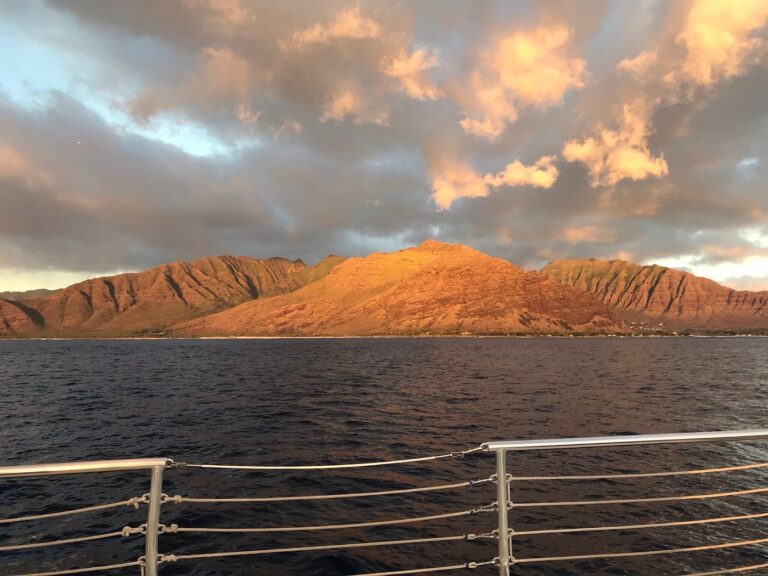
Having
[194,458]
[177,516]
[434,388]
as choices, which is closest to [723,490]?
[177,516]

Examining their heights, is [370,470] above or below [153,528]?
below

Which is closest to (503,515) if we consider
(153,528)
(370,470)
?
(153,528)

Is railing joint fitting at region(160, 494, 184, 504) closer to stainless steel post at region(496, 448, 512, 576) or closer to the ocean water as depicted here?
stainless steel post at region(496, 448, 512, 576)

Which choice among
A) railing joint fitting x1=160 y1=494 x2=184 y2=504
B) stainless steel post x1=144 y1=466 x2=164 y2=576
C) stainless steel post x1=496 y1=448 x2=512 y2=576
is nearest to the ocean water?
stainless steel post x1=496 y1=448 x2=512 y2=576

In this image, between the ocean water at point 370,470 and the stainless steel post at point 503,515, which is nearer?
the stainless steel post at point 503,515

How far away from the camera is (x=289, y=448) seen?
24766 millimetres

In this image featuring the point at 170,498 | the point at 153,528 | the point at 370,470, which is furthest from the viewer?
the point at 370,470

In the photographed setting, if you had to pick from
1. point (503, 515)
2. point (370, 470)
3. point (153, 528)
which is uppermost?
point (153, 528)

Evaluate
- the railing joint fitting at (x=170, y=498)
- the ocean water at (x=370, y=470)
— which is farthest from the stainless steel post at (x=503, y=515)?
the ocean water at (x=370, y=470)

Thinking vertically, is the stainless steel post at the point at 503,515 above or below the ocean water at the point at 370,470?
above

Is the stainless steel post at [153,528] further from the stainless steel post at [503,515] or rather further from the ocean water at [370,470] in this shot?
the ocean water at [370,470]

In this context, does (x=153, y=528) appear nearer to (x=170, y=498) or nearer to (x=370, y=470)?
(x=170, y=498)

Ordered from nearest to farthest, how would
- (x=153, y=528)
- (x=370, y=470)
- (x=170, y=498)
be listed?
1. (x=153, y=528)
2. (x=170, y=498)
3. (x=370, y=470)

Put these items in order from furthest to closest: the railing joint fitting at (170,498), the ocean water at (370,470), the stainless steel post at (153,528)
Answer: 1. the ocean water at (370,470)
2. the railing joint fitting at (170,498)
3. the stainless steel post at (153,528)
